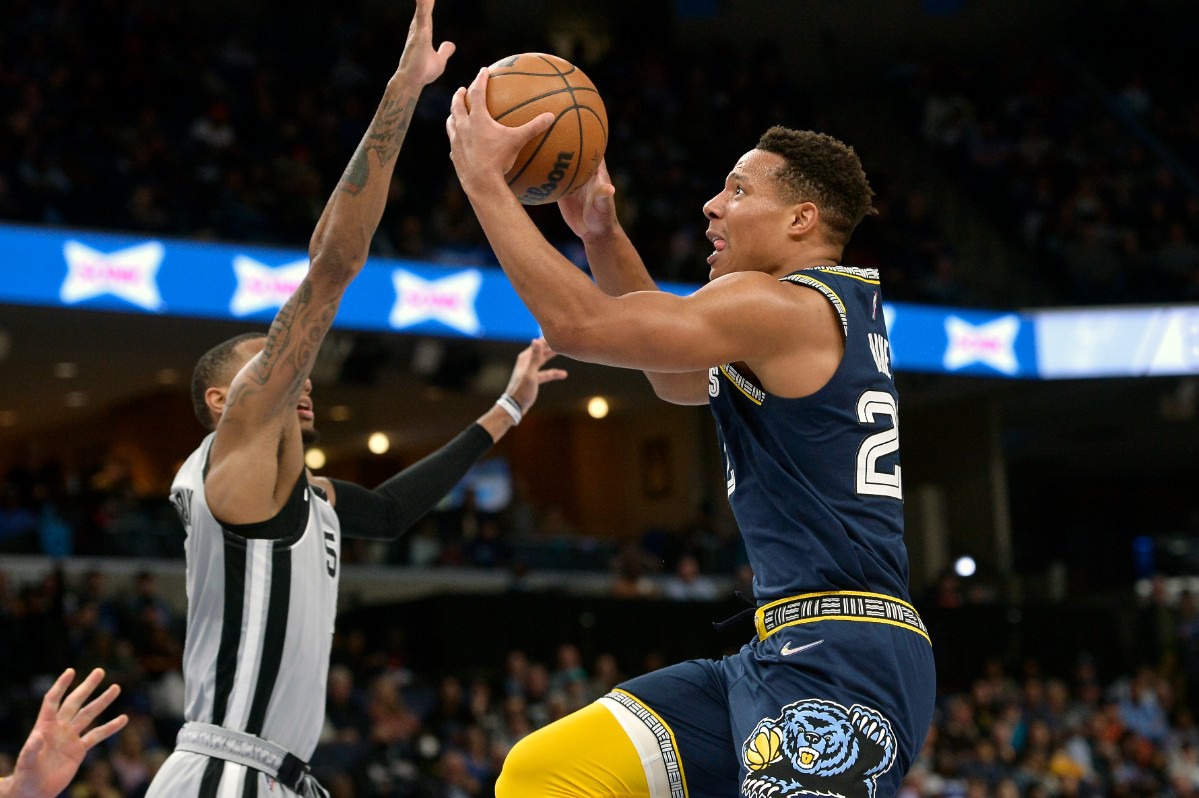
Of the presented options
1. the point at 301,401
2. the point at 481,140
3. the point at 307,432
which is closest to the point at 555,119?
the point at 481,140

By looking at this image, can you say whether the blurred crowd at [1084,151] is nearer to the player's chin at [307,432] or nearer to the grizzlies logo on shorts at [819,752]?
the player's chin at [307,432]

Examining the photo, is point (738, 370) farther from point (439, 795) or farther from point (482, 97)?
point (439, 795)

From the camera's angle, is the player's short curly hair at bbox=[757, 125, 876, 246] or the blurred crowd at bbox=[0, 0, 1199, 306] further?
the blurred crowd at bbox=[0, 0, 1199, 306]

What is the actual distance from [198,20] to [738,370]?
1957 centimetres

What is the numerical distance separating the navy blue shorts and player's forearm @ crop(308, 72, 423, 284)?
1.41 m

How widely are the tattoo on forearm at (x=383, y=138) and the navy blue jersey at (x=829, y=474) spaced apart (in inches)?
41.4

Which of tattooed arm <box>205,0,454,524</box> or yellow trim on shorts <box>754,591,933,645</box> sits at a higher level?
tattooed arm <box>205,0,454,524</box>

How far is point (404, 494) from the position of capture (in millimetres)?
5203

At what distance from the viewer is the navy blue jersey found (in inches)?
140

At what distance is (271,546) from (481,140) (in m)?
1.25

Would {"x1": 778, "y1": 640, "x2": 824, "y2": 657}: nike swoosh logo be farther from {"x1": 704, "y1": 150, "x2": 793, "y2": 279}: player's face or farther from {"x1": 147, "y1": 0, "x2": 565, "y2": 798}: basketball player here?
{"x1": 147, "y1": 0, "x2": 565, "y2": 798}: basketball player

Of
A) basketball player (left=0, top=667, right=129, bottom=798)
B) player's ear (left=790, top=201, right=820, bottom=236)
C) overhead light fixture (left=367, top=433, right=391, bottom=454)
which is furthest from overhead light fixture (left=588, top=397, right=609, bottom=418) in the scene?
basketball player (left=0, top=667, right=129, bottom=798)

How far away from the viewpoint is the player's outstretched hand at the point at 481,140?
3.68 metres

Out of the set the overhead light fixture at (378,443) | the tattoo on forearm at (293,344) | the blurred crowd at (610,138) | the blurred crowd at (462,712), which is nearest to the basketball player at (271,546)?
the tattoo on forearm at (293,344)
